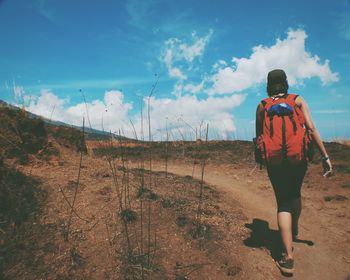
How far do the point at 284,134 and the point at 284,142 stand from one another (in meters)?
0.09

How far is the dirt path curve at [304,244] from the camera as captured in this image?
12.8 ft

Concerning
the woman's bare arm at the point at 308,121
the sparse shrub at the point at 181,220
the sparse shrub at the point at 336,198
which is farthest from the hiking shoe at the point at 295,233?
the sparse shrub at the point at 336,198

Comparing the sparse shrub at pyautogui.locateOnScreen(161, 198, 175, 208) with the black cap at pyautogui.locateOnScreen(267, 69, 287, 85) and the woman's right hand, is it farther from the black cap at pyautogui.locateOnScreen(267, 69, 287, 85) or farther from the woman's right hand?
the black cap at pyautogui.locateOnScreen(267, 69, 287, 85)

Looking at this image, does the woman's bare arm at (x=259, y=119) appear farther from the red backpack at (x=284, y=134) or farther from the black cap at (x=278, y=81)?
the black cap at (x=278, y=81)

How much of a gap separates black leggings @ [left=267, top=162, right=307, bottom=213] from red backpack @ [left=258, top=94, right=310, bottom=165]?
129 millimetres

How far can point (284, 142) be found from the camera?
356cm

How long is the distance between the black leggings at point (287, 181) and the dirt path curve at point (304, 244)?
0.82 metres

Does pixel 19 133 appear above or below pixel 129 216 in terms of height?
above

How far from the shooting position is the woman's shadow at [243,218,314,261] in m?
4.43

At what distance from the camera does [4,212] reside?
14.2ft

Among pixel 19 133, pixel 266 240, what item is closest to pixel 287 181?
pixel 266 240

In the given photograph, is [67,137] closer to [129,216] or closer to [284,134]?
[129,216]

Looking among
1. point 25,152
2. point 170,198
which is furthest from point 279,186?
point 25,152

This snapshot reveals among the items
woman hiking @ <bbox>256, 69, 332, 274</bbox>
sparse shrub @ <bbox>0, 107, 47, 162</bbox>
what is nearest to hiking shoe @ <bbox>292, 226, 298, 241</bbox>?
woman hiking @ <bbox>256, 69, 332, 274</bbox>
